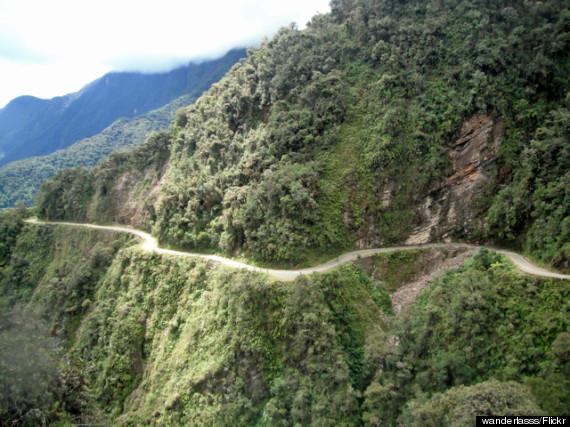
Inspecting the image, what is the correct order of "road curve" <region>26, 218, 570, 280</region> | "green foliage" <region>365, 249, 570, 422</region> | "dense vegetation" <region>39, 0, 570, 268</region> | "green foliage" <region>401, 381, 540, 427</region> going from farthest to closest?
1. "dense vegetation" <region>39, 0, 570, 268</region>
2. "road curve" <region>26, 218, 570, 280</region>
3. "green foliage" <region>365, 249, 570, 422</region>
4. "green foliage" <region>401, 381, 540, 427</region>

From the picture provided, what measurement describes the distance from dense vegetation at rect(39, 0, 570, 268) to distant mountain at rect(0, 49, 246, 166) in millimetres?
128868

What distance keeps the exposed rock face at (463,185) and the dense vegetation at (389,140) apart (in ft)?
0.84

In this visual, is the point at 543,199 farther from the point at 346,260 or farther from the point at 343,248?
the point at 343,248

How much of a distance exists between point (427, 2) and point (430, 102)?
65.0 ft

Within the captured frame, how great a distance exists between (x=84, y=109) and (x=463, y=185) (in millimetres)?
208692

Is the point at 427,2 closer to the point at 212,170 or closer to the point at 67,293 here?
the point at 212,170

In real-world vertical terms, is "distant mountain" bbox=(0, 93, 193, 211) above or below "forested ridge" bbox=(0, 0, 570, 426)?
above

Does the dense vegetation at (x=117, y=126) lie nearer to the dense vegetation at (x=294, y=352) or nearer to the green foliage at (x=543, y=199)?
the dense vegetation at (x=294, y=352)

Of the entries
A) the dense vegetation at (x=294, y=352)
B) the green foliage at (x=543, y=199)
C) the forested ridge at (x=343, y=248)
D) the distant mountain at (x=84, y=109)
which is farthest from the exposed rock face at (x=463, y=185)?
the distant mountain at (x=84, y=109)

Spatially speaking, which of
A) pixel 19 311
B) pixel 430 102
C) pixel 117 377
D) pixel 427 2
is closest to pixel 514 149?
pixel 430 102

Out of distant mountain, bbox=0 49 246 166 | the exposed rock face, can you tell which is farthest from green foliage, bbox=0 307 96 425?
distant mountain, bbox=0 49 246 166

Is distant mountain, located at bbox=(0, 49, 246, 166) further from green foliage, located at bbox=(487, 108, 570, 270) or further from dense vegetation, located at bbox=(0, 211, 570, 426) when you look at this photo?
green foliage, located at bbox=(487, 108, 570, 270)

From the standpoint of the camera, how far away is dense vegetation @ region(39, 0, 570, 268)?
33.9 metres

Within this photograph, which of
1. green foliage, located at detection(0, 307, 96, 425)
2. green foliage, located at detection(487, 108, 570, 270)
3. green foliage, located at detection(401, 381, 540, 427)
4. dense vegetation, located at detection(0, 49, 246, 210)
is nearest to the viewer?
green foliage, located at detection(0, 307, 96, 425)
